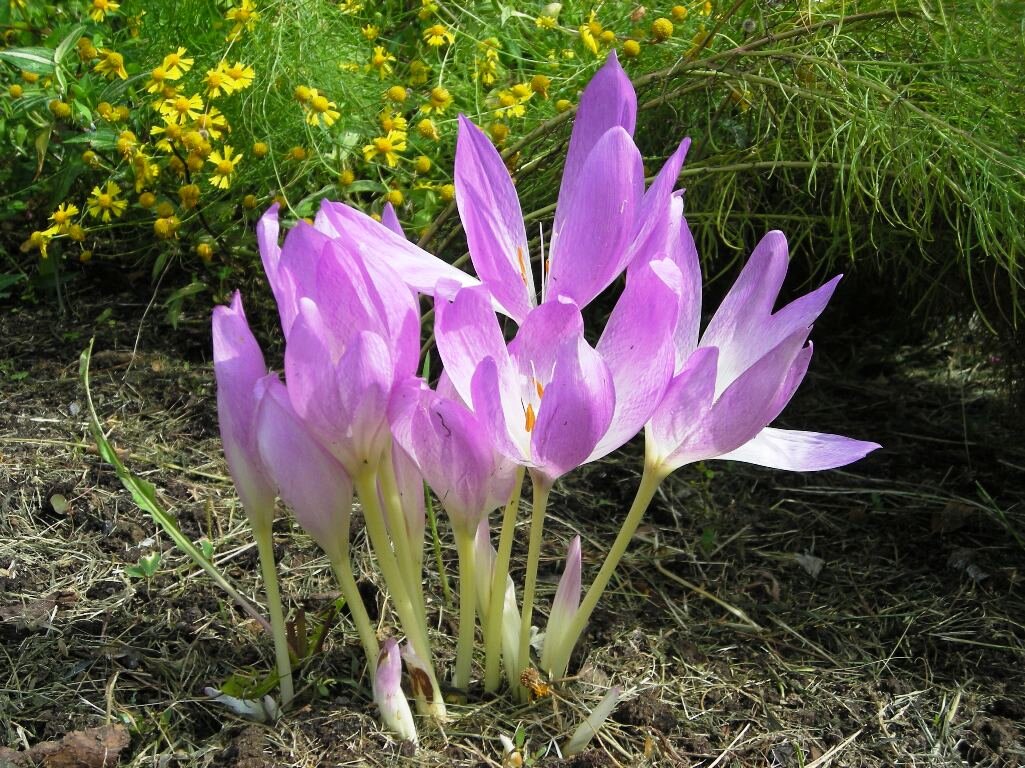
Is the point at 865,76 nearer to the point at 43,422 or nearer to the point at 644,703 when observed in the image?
the point at 644,703

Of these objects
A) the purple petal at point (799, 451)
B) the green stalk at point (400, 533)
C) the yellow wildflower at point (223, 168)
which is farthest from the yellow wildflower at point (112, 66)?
the purple petal at point (799, 451)

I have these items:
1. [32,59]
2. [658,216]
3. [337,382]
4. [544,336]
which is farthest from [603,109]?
[32,59]

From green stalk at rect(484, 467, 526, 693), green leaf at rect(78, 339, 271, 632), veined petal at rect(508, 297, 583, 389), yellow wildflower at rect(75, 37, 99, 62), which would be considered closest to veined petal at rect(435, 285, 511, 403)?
veined petal at rect(508, 297, 583, 389)

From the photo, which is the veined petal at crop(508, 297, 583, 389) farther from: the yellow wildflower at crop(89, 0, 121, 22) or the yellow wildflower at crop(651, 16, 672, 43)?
the yellow wildflower at crop(89, 0, 121, 22)

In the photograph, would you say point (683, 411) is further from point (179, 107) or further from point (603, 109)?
point (179, 107)

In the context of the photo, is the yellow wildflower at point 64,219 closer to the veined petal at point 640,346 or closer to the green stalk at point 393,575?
the green stalk at point 393,575

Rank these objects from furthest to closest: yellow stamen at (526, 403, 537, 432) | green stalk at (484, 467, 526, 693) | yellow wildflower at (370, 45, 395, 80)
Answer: yellow wildflower at (370, 45, 395, 80)
green stalk at (484, 467, 526, 693)
yellow stamen at (526, 403, 537, 432)
